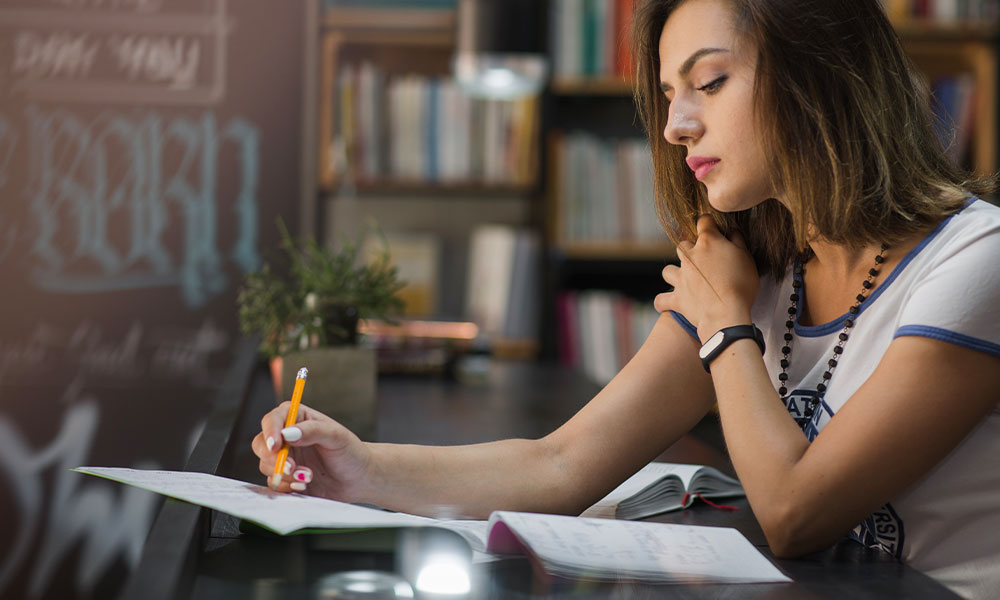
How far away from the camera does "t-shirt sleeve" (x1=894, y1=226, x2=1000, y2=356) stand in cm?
84

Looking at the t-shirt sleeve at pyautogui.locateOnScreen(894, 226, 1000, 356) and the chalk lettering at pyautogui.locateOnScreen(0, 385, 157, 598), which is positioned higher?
the t-shirt sleeve at pyautogui.locateOnScreen(894, 226, 1000, 356)

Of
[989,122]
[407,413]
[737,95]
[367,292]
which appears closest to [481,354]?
[407,413]

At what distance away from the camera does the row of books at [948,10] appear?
2871mm

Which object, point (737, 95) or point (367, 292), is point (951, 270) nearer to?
point (737, 95)

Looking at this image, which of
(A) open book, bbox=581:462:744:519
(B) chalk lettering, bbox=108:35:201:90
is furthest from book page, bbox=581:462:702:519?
(B) chalk lettering, bbox=108:35:201:90

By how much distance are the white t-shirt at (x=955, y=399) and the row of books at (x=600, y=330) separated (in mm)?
1836

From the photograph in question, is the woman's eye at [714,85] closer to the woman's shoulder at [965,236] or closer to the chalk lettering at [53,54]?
the woman's shoulder at [965,236]

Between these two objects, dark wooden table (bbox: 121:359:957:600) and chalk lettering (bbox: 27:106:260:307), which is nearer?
dark wooden table (bbox: 121:359:957:600)

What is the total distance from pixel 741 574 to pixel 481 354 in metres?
1.48

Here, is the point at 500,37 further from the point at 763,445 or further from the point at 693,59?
the point at 763,445

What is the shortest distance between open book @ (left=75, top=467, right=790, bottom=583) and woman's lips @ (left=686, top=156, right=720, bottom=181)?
0.38 meters

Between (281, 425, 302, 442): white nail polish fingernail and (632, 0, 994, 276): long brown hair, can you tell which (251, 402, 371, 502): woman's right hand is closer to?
(281, 425, 302, 442): white nail polish fingernail

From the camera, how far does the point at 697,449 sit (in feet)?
4.62

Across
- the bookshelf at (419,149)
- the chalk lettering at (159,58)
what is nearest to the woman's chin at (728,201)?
the bookshelf at (419,149)
